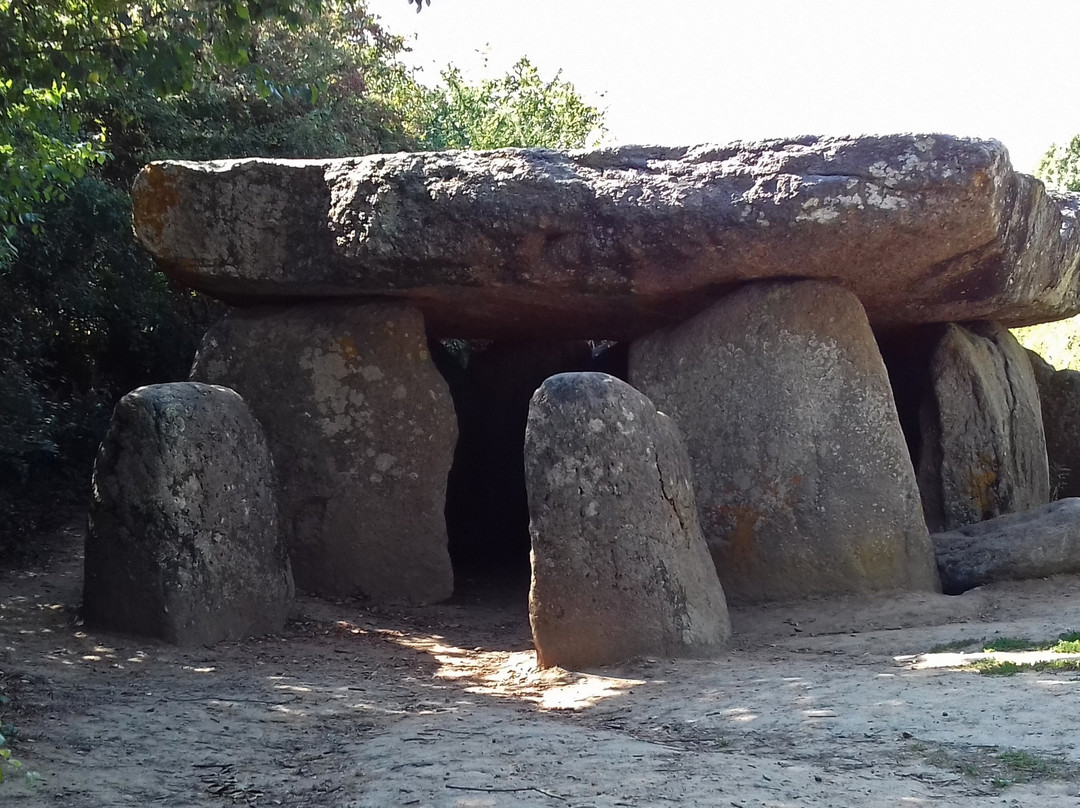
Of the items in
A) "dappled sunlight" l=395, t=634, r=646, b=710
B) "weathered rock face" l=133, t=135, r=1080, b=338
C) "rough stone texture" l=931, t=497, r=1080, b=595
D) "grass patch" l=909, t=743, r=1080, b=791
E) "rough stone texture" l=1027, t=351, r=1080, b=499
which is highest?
"weathered rock face" l=133, t=135, r=1080, b=338

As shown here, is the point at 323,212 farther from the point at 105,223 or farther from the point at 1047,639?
the point at 1047,639

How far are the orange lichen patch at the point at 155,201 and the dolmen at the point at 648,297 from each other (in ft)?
0.05

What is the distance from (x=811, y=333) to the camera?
7.38m

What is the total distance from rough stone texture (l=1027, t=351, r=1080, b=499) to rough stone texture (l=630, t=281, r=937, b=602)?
11.8 feet


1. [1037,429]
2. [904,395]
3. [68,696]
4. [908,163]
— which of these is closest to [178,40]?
[68,696]

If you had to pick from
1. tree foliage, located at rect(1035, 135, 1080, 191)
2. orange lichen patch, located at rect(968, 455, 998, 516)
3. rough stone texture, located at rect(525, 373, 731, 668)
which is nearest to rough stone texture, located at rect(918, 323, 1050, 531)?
orange lichen patch, located at rect(968, 455, 998, 516)

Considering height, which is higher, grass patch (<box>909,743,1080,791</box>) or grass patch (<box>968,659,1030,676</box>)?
grass patch (<box>968,659,1030,676</box>)

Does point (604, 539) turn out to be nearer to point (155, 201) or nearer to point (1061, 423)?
point (155, 201)

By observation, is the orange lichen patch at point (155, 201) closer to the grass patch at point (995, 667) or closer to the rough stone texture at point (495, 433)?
the rough stone texture at point (495, 433)

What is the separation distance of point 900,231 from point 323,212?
3.60 meters

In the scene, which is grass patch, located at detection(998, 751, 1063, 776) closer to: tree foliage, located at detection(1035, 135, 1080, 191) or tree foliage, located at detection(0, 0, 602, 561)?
tree foliage, located at detection(0, 0, 602, 561)

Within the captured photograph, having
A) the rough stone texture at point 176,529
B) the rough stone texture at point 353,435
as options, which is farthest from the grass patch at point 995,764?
the rough stone texture at point 353,435

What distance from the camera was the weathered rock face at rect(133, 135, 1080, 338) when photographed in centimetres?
694

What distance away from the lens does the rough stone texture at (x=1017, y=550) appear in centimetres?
695
